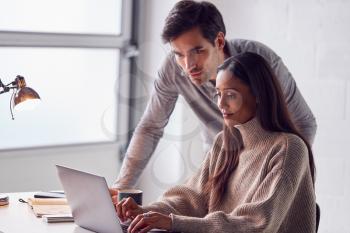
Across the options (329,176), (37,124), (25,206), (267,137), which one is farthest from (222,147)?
(37,124)

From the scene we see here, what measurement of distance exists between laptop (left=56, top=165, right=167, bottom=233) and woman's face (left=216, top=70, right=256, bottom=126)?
360mm

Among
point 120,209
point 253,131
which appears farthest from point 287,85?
point 120,209

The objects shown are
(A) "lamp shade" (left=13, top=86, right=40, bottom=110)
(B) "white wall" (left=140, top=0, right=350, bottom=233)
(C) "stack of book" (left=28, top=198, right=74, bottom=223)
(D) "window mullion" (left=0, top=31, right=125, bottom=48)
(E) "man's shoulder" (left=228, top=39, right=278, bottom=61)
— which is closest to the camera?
(C) "stack of book" (left=28, top=198, right=74, bottom=223)

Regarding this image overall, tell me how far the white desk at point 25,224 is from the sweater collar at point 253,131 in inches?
19.5

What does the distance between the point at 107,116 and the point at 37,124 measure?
0.39m

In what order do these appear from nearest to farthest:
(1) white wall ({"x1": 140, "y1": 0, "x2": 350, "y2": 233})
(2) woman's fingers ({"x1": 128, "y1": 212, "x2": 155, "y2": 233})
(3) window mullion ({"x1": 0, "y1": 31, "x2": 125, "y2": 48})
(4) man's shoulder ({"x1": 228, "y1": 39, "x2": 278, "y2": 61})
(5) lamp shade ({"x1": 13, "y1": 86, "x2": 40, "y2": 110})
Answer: (2) woman's fingers ({"x1": 128, "y1": 212, "x2": 155, "y2": 233}) → (5) lamp shade ({"x1": 13, "y1": 86, "x2": 40, "y2": 110}) → (4) man's shoulder ({"x1": 228, "y1": 39, "x2": 278, "y2": 61}) → (1) white wall ({"x1": 140, "y1": 0, "x2": 350, "y2": 233}) → (3) window mullion ({"x1": 0, "y1": 31, "x2": 125, "y2": 48})

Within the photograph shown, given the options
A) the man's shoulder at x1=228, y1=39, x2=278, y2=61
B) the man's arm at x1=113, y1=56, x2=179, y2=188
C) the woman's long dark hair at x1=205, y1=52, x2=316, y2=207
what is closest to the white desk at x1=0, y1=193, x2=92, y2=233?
the man's arm at x1=113, y1=56, x2=179, y2=188

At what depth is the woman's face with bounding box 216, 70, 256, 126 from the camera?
1.96m

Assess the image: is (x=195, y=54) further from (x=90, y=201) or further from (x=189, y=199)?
(x=90, y=201)

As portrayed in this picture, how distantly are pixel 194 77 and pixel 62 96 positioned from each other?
1318 millimetres

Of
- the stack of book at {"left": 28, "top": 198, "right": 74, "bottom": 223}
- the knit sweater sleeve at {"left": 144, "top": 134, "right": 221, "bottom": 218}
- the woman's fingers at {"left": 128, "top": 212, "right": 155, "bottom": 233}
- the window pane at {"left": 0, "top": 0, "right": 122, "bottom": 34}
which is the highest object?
the window pane at {"left": 0, "top": 0, "right": 122, "bottom": 34}

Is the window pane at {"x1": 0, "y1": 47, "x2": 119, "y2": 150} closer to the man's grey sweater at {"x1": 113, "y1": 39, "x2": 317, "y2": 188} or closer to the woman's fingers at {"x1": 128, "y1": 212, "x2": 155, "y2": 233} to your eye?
the man's grey sweater at {"x1": 113, "y1": 39, "x2": 317, "y2": 188}

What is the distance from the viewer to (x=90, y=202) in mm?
1911

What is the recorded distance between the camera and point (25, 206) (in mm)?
2254
